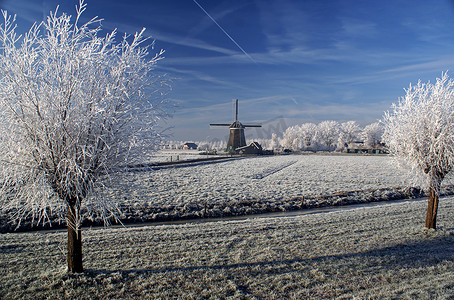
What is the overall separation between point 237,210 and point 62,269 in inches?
533

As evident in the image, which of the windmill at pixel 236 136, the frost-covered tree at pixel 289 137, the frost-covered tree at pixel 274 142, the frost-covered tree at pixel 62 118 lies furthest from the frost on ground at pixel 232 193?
the frost-covered tree at pixel 274 142

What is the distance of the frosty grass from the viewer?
793cm

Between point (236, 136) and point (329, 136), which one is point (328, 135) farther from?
point (236, 136)

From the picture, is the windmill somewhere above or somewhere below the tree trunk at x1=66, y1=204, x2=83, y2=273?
above

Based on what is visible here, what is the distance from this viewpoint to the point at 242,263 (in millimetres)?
9953

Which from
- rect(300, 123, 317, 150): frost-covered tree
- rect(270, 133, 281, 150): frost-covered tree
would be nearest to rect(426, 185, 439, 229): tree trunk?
rect(300, 123, 317, 150): frost-covered tree

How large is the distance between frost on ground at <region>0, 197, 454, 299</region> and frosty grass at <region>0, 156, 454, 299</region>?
1.2 inches

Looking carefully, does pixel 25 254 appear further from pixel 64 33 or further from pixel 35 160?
pixel 64 33

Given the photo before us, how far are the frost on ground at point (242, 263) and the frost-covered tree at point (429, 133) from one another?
9.22ft

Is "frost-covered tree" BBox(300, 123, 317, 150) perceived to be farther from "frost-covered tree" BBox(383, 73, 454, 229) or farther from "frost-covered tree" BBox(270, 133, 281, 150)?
"frost-covered tree" BBox(383, 73, 454, 229)

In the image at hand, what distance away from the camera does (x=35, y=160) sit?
287 inches

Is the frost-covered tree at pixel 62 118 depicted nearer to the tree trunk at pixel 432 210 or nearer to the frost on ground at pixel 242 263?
the frost on ground at pixel 242 263

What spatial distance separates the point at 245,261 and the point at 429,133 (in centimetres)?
921

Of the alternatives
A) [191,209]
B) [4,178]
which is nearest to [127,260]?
[4,178]
